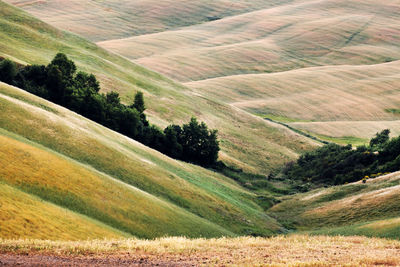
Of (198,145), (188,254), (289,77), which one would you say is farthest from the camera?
(289,77)

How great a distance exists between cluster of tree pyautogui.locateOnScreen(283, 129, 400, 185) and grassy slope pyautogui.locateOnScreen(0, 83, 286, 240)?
19793 mm

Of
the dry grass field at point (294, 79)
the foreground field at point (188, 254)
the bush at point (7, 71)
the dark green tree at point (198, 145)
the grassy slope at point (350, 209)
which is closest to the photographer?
the foreground field at point (188, 254)

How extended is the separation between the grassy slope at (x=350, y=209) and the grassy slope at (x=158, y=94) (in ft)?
73.0

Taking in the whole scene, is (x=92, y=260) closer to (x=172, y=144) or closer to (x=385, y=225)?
(x=385, y=225)

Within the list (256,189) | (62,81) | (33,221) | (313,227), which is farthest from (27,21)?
(33,221)

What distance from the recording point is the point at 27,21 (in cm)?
10462

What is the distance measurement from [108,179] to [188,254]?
17020 millimetres

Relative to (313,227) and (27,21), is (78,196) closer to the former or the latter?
(313,227)

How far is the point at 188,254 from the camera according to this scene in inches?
853

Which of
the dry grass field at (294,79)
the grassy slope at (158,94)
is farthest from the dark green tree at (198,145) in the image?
the dry grass field at (294,79)

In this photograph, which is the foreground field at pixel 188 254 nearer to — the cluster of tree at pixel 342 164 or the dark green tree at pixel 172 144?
the cluster of tree at pixel 342 164

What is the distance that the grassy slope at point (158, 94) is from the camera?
8512cm

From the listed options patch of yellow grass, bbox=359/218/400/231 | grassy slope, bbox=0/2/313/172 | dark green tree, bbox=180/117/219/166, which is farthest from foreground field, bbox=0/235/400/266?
grassy slope, bbox=0/2/313/172

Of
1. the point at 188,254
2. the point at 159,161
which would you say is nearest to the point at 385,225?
the point at 188,254
